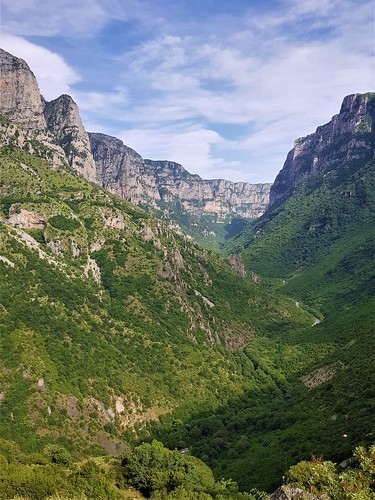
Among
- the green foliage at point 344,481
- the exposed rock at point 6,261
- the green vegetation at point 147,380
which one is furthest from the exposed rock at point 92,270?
the green foliage at point 344,481

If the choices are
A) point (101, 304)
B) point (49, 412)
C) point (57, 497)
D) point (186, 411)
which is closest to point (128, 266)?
point (101, 304)

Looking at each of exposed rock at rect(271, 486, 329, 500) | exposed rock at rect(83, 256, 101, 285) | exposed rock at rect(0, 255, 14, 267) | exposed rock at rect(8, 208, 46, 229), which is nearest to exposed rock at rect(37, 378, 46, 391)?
exposed rock at rect(0, 255, 14, 267)

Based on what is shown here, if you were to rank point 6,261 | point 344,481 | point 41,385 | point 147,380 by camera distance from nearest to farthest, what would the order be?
point 344,481
point 41,385
point 147,380
point 6,261

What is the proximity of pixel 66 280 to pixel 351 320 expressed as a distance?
4402 inches

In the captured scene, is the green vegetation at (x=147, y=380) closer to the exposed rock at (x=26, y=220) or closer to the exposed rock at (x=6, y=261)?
the exposed rock at (x=26, y=220)

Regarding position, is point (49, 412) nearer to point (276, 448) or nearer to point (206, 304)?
point (276, 448)

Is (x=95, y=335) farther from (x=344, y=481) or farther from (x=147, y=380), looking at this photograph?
A: (x=344, y=481)

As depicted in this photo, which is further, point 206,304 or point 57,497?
point 206,304

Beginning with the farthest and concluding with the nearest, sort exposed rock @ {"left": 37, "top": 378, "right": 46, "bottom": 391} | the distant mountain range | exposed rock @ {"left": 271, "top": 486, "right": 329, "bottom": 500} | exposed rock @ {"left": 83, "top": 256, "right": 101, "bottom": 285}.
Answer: exposed rock @ {"left": 83, "top": 256, "right": 101, "bottom": 285}
exposed rock @ {"left": 37, "top": 378, "right": 46, "bottom": 391}
the distant mountain range
exposed rock @ {"left": 271, "top": 486, "right": 329, "bottom": 500}

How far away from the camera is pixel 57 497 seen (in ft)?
159

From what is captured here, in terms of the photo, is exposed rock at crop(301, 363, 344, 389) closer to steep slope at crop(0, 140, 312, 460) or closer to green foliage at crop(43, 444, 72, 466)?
steep slope at crop(0, 140, 312, 460)

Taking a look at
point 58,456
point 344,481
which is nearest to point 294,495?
point 344,481

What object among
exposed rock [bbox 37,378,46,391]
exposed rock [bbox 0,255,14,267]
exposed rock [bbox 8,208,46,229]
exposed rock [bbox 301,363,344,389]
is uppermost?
exposed rock [bbox 8,208,46,229]

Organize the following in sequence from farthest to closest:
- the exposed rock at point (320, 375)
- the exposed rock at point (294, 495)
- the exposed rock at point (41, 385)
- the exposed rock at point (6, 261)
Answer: the exposed rock at point (6, 261) → the exposed rock at point (320, 375) → the exposed rock at point (41, 385) → the exposed rock at point (294, 495)
